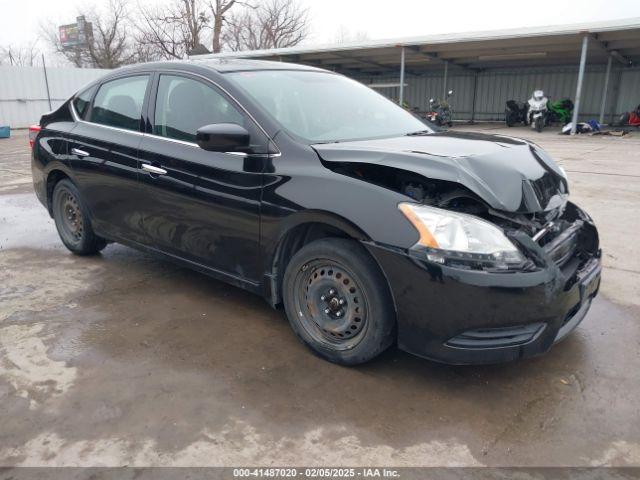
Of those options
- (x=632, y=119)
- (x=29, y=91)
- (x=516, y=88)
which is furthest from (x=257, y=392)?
(x=516, y=88)

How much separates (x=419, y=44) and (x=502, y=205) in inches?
675

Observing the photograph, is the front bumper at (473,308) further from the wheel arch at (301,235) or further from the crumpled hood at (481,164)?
the crumpled hood at (481,164)

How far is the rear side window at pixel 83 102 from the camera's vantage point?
441 cm

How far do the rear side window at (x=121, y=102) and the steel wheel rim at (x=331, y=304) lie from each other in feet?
6.20

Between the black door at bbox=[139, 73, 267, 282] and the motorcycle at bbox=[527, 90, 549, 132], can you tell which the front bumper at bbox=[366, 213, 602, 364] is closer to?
the black door at bbox=[139, 73, 267, 282]

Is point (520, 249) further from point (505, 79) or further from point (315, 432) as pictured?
point (505, 79)

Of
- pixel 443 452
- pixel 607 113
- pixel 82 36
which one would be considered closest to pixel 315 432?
pixel 443 452

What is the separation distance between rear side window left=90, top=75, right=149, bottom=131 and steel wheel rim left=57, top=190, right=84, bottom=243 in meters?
0.80

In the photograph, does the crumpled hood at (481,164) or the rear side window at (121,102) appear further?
the rear side window at (121,102)

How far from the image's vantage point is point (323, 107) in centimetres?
348

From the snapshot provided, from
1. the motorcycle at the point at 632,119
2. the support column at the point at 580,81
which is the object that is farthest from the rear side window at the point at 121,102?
the motorcycle at the point at 632,119

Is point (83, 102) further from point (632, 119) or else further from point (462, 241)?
point (632, 119)

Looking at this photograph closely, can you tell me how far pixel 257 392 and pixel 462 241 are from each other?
49.5 inches

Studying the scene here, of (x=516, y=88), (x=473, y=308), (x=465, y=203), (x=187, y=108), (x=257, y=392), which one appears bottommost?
(x=257, y=392)
